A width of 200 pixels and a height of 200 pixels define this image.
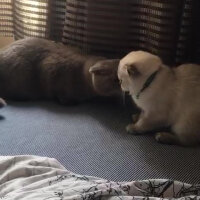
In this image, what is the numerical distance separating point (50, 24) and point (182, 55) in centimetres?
79

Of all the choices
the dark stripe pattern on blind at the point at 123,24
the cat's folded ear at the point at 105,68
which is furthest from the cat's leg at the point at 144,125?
the dark stripe pattern on blind at the point at 123,24

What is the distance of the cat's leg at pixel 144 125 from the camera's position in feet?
5.39

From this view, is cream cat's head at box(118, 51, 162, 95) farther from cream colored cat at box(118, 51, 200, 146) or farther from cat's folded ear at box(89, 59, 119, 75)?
cat's folded ear at box(89, 59, 119, 75)

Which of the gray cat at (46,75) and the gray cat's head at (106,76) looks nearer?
the gray cat's head at (106,76)

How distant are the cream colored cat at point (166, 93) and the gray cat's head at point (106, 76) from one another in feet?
0.62

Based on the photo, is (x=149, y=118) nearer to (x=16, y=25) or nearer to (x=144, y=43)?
(x=144, y=43)

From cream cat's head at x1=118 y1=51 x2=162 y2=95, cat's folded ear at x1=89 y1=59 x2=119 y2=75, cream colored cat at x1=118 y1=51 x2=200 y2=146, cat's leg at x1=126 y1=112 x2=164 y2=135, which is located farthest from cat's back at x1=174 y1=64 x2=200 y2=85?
cat's folded ear at x1=89 y1=59 x2=119 y2=75

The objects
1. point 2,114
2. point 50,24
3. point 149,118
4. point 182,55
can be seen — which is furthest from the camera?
point 50,24

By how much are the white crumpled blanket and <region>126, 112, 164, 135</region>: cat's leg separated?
46 cm

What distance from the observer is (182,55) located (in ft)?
6.43

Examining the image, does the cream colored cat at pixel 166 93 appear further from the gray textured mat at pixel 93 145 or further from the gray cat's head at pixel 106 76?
the gray cat's head at pixel 106 76

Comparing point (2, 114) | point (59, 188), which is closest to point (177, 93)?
point (59, 188)

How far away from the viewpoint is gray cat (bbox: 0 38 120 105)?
1968mm

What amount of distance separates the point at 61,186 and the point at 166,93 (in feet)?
2.16
